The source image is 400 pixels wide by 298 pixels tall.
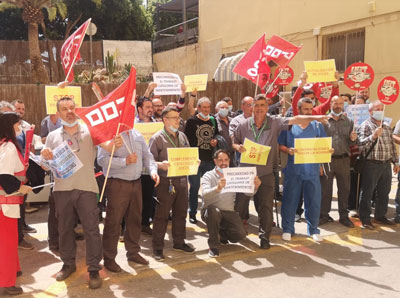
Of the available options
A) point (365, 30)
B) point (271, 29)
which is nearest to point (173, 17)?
point (271, 29)

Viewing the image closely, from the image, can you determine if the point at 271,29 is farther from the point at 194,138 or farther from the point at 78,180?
the point at 78,180

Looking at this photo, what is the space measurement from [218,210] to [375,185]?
119 inches

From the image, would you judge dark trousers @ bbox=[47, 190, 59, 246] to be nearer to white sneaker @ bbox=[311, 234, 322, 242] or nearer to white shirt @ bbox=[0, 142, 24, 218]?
white shirt @ bbox=[0, 142, 24, 218]

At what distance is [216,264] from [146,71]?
921 inches

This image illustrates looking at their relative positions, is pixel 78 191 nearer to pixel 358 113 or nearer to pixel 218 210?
pixel 218 210

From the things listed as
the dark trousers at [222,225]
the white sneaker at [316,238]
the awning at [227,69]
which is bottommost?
the white sneaker at [316,238]

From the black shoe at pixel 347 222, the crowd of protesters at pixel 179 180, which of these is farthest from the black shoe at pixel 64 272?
the black shoe at pixel 347 222

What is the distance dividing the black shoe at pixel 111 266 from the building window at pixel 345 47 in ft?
40.1

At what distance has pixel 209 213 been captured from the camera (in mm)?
5516

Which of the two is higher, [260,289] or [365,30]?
[365,30]

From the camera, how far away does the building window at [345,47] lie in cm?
1427

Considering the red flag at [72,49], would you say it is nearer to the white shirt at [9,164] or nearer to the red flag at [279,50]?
the white shirt at [9,164]

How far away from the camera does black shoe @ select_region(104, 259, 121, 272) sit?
4.96 m

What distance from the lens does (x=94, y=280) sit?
454 centimetres
